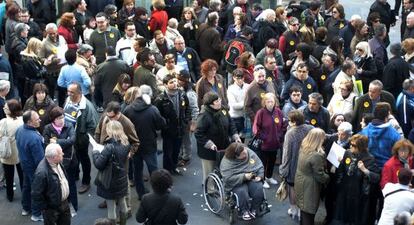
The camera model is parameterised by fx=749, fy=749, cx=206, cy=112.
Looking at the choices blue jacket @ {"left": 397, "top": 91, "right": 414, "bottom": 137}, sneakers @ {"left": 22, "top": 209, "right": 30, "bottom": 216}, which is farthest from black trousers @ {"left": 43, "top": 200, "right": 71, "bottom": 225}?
blue jacket @ {"left": 397, "top": 91, "right": 414, "bottom": 137}

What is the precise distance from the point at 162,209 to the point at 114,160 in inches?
57.3

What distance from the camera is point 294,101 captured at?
1109 centimetres

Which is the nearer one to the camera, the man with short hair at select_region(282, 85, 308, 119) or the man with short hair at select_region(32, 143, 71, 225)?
the man with short hair at select_region(32, 143, 71, 225)

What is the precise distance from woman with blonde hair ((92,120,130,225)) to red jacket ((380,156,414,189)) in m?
3.24

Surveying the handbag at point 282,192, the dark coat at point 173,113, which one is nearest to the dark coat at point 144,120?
the dark coat at point 173,113

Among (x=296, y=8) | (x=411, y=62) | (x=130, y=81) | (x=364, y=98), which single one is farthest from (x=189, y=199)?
(x=296, y=8)

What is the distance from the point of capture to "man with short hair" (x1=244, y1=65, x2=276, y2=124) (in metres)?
11.3

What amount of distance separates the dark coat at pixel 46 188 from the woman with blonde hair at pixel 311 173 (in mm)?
3021

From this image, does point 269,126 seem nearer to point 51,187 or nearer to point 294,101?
point 294,101

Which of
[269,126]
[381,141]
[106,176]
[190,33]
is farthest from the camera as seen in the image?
[190,33]

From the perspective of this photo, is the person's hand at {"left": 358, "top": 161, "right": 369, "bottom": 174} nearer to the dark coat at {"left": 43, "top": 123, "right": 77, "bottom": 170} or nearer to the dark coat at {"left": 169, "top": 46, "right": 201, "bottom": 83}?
the dark coat at {"left": 43, "top": 123, "right": 77, "bottom": 170}

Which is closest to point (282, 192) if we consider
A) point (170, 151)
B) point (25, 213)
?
point (170, 151)

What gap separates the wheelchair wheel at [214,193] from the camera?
33.0 feet

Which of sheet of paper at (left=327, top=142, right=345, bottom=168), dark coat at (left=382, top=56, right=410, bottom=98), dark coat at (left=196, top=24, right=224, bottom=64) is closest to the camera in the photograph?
sheet of paper at (left=327, top=142, right=345, bottom=168)
